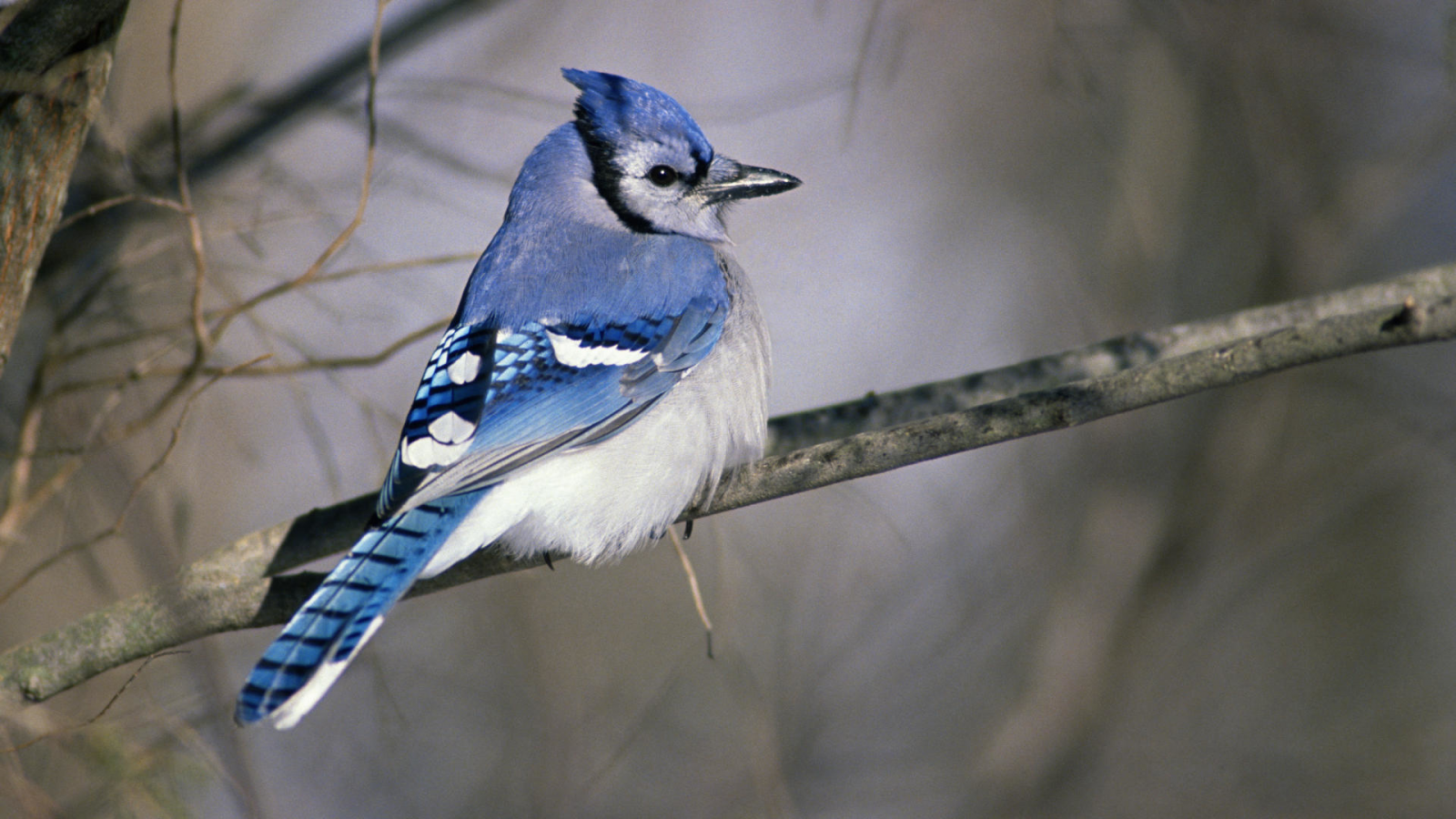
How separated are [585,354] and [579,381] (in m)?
0.09

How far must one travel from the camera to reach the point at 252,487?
4.25 meters

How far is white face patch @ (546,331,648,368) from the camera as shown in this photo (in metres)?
2.36

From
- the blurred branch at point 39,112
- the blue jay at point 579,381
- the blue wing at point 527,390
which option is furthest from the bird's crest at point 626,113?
the blurred branch at point 39,112

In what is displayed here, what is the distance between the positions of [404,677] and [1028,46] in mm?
3967

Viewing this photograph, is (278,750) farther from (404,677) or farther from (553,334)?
(553,334)

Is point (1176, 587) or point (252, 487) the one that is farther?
point (252, 487)

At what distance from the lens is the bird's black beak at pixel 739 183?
286cm

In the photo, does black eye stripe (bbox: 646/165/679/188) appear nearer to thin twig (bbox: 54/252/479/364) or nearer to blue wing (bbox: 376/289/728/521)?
blue wing (bbox: 376/289/728/521)

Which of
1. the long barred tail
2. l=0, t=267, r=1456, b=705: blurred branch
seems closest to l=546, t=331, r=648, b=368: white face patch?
l=0, t=267, r=1456, b=705: blurred branch

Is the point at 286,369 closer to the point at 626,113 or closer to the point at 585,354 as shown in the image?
the point at 585,354

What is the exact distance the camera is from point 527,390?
2.25 m

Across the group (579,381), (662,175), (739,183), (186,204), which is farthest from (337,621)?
(739,183)

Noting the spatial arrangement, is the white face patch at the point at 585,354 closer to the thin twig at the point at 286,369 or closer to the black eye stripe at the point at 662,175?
the thin twig at the point at 286,369

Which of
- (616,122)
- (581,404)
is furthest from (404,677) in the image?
(616,122)
